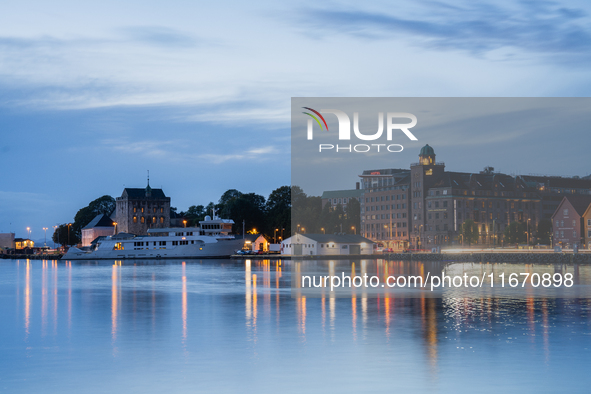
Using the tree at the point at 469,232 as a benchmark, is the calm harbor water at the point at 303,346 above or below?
below

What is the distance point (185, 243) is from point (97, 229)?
54983 mm

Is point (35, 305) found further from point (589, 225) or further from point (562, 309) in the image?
point (589, 225)

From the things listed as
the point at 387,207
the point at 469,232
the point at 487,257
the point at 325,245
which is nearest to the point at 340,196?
the point at 387,207

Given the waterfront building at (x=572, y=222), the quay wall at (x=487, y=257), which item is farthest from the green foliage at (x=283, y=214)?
the waterfront building at (x=572, y=222)

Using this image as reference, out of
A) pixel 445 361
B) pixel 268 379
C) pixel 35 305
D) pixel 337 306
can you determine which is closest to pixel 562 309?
pixel 337 306

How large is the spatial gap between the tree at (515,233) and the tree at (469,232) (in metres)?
7.31

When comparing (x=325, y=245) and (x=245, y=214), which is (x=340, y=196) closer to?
(x=245, y=214)

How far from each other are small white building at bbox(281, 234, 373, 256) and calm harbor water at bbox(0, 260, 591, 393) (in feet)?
259

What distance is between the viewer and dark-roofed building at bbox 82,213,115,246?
174 m

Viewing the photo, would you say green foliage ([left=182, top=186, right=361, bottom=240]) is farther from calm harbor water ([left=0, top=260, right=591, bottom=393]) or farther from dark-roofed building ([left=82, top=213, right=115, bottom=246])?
calm harbor water ([left=0, top=260, right=591, bottom=393])

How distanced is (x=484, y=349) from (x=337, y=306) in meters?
13.1

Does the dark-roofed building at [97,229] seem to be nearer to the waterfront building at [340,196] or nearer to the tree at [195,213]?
the tree at [195,213]

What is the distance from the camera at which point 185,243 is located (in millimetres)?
127875

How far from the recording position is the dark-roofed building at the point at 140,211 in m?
170
